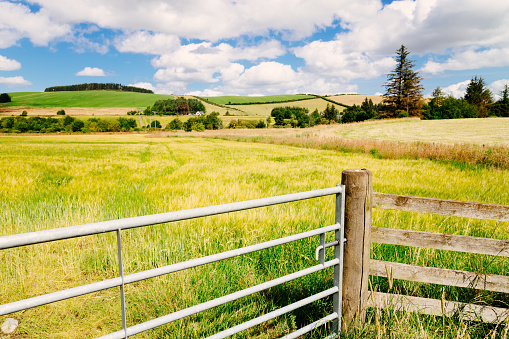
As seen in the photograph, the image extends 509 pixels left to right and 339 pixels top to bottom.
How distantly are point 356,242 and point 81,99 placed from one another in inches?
6667

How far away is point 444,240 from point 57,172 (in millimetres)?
12972

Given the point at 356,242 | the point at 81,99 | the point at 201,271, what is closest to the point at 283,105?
the point at 81,99

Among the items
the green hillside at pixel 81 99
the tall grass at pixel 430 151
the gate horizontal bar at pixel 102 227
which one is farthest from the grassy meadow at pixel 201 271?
the green hillside at pixel 81 99

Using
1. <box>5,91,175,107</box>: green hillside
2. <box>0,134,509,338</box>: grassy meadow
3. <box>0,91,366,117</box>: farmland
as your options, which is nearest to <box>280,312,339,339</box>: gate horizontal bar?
<box>0,134,509,338</box>: grassy meadow

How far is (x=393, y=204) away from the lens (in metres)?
3.00

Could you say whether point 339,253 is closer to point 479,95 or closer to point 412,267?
point 412,267

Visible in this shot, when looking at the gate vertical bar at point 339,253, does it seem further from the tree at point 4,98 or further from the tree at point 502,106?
the tree at point 4,98

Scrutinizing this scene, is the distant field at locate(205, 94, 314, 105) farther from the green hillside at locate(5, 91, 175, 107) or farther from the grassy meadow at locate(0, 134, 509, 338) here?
the grassy meadow at locate(0, 134, 509, 338)

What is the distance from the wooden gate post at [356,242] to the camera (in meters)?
2.49

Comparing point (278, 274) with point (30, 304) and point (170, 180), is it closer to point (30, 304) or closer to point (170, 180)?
point (30, 304)

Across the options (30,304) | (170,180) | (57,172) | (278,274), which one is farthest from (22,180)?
(30,304)

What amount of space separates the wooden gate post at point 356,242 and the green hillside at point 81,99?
150 meters

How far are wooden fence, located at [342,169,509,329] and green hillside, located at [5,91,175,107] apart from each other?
150 m

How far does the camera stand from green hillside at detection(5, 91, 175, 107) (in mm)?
136000
